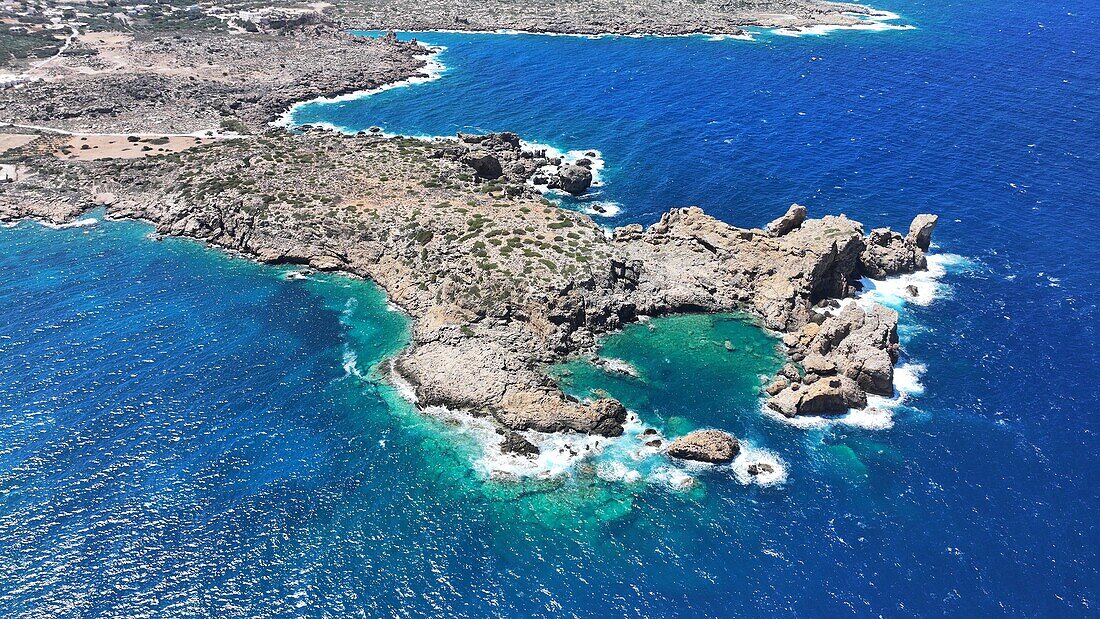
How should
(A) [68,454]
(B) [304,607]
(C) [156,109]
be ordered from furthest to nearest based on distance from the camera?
(C) [156,109]
(A) [68,454]
(B) [304,607]

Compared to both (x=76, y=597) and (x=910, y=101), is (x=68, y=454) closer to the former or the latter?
(x=76, y=597)

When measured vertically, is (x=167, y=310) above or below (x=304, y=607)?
above

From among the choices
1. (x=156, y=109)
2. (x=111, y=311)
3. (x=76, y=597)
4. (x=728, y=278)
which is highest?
(x=156, y=109)

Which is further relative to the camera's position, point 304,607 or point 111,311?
point 111,311

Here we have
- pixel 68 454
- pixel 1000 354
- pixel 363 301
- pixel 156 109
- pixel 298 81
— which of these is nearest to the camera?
pixel 68 454

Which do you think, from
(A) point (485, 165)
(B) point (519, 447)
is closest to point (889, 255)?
(B) point (519, 447)

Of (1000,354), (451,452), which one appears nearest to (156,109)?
(451,452)

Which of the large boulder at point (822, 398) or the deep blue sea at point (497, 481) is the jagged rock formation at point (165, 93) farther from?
the large boulder at point (822, 398)
